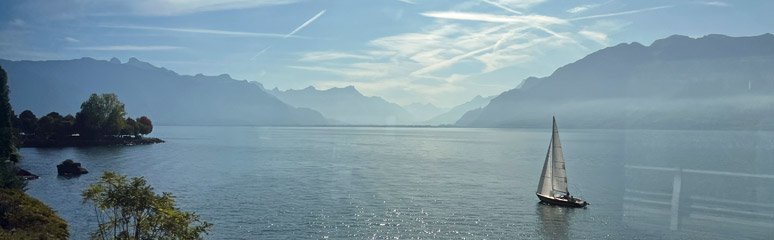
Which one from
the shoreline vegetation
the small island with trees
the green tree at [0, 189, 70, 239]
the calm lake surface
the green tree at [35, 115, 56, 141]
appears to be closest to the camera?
the green tree at [0, 189, 70, 239]

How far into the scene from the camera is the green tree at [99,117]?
18410 centimetres

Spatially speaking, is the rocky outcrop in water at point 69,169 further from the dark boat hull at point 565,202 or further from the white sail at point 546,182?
the dark boat hull at point 565,202

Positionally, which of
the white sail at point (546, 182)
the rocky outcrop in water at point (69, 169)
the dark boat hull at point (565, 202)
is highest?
the white sail at point (546, 182)

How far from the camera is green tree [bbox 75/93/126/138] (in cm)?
18410

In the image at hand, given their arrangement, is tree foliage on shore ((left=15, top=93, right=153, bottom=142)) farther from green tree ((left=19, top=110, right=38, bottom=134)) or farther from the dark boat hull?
the dark boat hull

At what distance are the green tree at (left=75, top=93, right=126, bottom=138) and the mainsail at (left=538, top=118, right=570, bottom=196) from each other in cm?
17520

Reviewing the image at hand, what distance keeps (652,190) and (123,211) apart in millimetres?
87725

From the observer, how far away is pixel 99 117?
611 ft

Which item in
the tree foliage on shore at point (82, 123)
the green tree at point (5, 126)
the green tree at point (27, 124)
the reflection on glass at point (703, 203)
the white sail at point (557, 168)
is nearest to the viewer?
the reflection on glass at point (703, 203)

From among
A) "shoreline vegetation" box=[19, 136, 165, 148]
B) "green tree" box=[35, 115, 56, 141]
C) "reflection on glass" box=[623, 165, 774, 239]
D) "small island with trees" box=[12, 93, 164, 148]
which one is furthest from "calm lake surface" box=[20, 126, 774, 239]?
"green tree" box=[35, 115, 56, 141]

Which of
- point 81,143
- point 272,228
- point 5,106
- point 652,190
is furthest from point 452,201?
point 81,143

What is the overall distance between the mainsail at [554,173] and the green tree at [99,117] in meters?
175

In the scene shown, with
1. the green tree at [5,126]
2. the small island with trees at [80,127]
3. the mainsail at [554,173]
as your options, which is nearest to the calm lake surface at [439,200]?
the mainsail at [554,173]

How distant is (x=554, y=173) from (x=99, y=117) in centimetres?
17836
